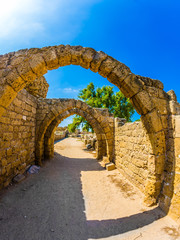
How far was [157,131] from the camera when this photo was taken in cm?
272

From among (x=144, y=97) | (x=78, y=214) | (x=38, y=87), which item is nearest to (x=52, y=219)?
(x=78, y=214)

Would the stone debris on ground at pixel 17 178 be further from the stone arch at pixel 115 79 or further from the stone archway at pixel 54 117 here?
the stone arch at pixel 115 79

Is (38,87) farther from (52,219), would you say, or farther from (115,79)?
(52,219)

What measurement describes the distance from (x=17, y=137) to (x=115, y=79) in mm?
4170

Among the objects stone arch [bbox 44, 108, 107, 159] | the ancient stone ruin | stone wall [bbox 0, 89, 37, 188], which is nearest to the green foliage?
stone arch [bbox 44, 108, 107, 159]

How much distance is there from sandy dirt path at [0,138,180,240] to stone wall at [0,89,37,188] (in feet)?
2.11

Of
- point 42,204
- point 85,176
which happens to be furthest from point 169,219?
point 85,176

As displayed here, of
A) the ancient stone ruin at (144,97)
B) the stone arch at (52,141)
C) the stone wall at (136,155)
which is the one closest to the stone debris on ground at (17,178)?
the ancient stone ruin at (144,97)

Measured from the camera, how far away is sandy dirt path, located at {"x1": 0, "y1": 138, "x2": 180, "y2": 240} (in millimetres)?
2207

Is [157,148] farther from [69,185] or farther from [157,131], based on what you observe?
[69,185]

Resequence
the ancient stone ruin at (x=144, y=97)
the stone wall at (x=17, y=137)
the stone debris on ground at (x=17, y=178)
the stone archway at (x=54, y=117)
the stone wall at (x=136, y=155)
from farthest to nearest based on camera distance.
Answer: the stone archway at (x=54, y=117) < the stone debris on ground at (x=17, y=178) < the stone wall at (x=17, y=137) < the stone wall at (x=136, y=155) < the ancient stone ruin at (x=144, y=97)

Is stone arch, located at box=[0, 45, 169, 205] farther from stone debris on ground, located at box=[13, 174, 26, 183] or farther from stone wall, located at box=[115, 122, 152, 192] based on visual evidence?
stone debris on ground, located at box=[13, 174, 26, 183]

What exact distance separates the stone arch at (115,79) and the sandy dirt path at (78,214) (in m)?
0.62

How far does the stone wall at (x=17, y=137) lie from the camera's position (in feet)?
12.6
